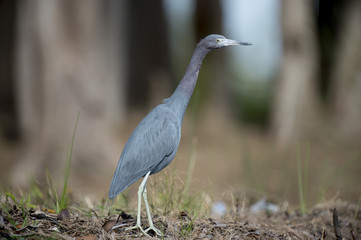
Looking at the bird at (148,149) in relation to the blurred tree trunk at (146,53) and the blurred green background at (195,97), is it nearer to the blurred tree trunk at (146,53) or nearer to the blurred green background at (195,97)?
the blurred green background at (195,97)

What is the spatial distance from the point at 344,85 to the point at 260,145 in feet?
7.70

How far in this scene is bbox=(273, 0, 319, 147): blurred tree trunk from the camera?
9.99m

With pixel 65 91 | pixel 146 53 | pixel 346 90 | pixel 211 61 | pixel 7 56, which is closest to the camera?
pixel 65 91

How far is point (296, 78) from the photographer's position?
10.3 m

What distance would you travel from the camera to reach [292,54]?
33.5 ft

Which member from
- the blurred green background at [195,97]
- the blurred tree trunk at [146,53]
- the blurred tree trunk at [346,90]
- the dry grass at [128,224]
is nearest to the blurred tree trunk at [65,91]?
the blurred green background at [195,97]

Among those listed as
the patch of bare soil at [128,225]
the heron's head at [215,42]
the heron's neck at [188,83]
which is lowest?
the patch of bare soil at [128,225]

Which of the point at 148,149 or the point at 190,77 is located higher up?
the point at 190,77

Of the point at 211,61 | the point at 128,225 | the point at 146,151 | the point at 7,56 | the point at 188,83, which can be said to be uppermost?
the point at 211,61

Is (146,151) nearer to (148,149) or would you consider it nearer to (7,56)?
(148,149)

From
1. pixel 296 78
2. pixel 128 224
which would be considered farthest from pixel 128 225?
pixel 296 78

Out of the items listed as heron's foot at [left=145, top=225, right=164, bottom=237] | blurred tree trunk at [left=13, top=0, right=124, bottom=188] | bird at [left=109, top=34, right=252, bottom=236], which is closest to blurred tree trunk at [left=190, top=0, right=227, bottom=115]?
blurred tree trunk at [left=13, top=0, right=124, bottom=188]

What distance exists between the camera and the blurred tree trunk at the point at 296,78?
32.8ft

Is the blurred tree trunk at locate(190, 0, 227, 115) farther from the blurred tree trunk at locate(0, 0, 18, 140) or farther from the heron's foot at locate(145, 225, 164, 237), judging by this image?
the heron's foot at locate(145, 225, 164, 237)
